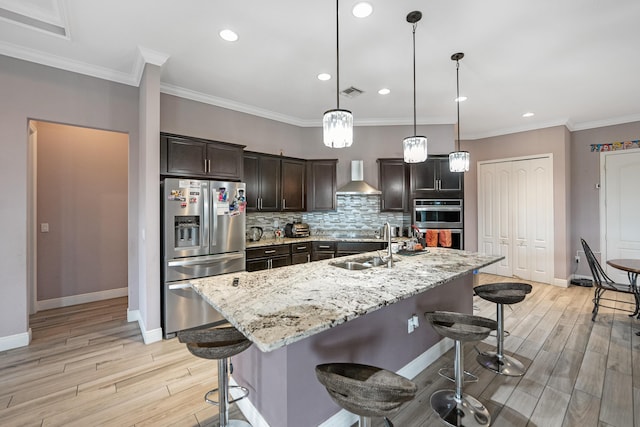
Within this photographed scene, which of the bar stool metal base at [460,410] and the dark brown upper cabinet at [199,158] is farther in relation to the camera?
the dark brown upper cabinet at [199,158]

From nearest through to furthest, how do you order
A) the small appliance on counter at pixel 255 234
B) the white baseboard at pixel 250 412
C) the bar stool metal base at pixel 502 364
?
the white baseboard at pixel 250 412
the bar stool metal base at pixel 502 364
the small appliance on counter at pixel 255 234

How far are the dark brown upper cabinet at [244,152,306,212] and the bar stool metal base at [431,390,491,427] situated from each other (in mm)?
3182

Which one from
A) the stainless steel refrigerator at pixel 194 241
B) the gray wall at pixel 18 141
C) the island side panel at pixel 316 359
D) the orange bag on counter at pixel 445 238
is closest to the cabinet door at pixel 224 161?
the stainless steel refrigerator at pixel 194 241

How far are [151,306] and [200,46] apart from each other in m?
2.70

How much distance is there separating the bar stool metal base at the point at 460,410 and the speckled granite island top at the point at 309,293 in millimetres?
871

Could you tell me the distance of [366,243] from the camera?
14.8 ft

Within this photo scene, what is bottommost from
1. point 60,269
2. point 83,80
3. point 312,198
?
point 60,269

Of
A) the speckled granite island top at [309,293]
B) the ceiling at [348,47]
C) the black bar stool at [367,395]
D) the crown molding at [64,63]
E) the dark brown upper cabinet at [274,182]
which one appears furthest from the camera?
the dark brown upper cabinet at [274,182]

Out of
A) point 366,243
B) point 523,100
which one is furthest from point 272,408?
point 523,100

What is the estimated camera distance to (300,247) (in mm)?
4410

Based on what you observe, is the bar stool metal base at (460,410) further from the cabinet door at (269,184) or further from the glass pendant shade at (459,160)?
the cabinet door at (269,184)

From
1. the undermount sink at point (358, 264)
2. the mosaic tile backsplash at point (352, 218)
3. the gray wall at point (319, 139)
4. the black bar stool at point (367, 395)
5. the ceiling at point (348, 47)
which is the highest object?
the ceiling at point (348, 47)

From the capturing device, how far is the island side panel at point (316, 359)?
1.54 meters

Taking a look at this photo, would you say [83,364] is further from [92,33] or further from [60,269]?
[92,33]
